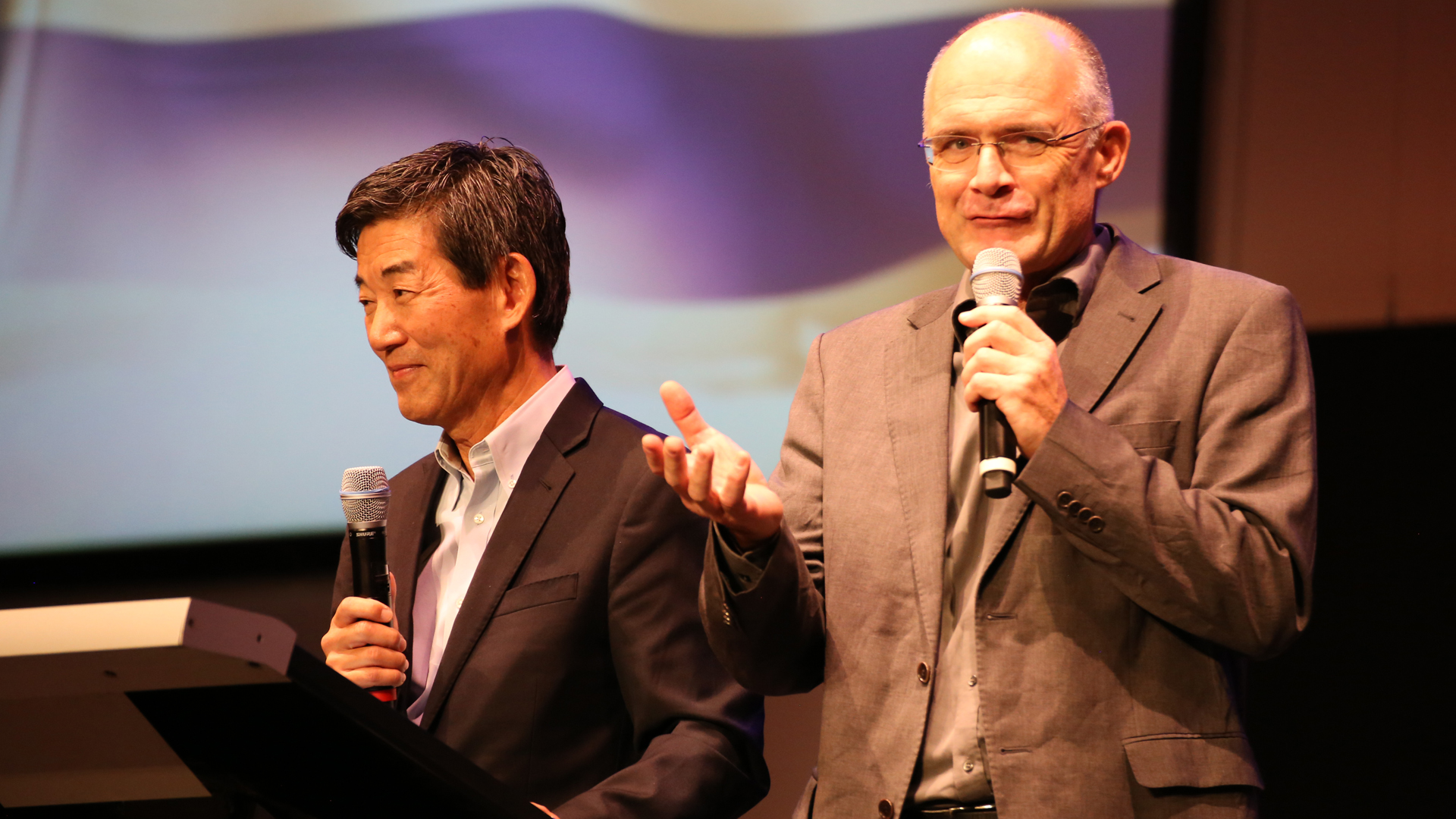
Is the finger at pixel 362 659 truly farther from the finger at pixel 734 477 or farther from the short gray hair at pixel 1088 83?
the short gray hair at pixel 1088 83

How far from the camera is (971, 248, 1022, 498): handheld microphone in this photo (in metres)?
1.45

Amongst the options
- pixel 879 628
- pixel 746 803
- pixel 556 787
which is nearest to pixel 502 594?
pixel 556 787

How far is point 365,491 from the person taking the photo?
1.84m

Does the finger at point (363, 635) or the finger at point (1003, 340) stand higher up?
the finger at point (1003, 340)

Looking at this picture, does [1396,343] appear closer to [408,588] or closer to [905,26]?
[905,26]

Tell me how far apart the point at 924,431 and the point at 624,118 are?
1534 mm

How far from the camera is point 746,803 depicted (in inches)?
78.7

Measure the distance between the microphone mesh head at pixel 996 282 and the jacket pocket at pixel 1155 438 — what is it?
23 centimetres

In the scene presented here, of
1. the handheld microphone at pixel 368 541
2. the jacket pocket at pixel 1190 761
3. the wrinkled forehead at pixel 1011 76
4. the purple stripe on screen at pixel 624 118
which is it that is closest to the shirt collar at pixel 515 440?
the handheld microphone at pixel 368 541

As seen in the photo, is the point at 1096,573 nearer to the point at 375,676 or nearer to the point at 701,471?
the point at 701,471

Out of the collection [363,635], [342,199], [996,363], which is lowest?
[363,635]

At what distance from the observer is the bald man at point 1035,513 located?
1.48m

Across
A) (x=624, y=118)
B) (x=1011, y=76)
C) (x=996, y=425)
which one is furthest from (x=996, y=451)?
(x=624, y=118)

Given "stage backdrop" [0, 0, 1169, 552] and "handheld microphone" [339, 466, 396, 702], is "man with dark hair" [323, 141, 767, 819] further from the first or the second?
"stage backdrop" [0, 0, 1169, 552]
